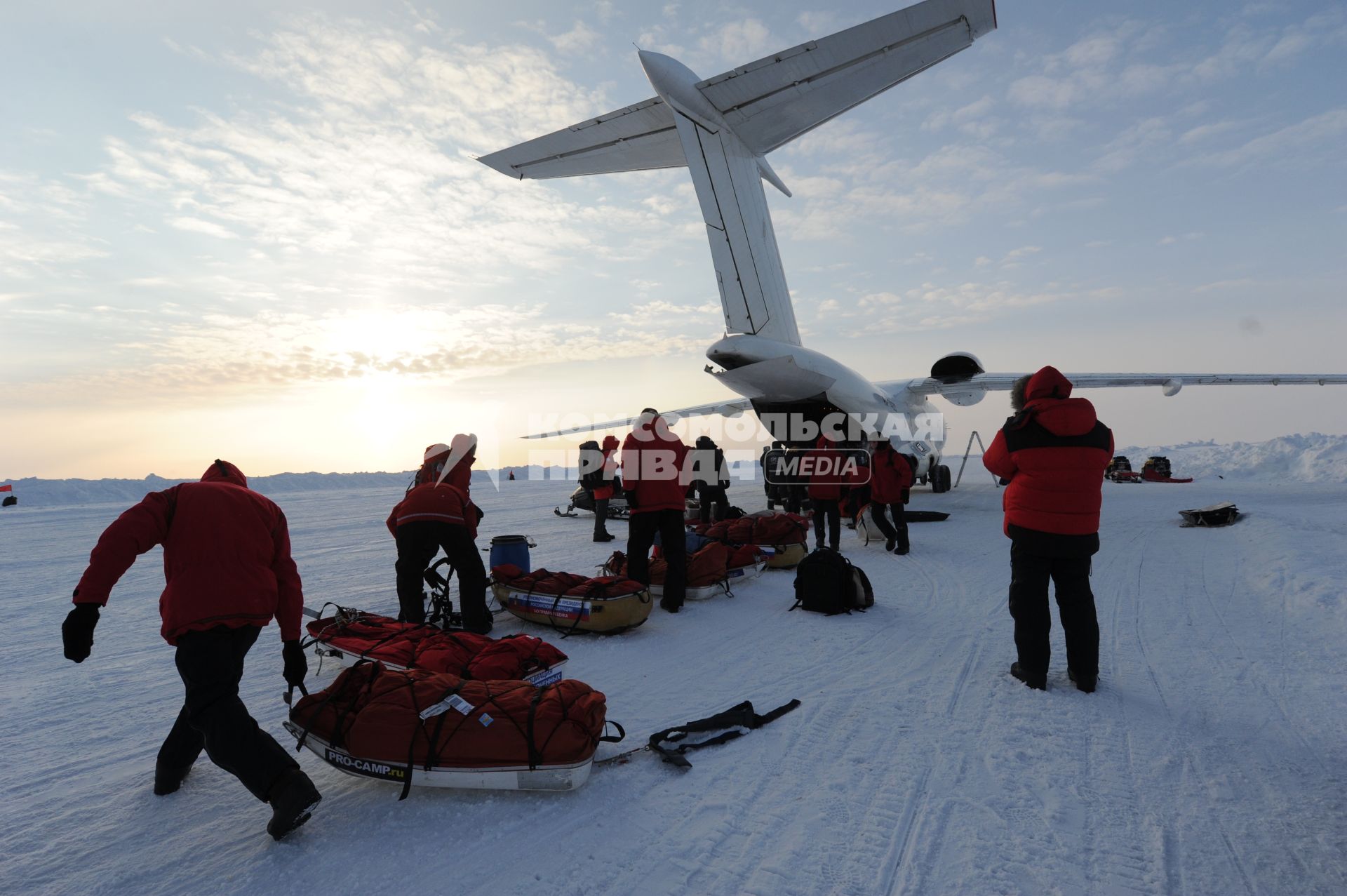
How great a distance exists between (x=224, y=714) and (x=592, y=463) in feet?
30.5

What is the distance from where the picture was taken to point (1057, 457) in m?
3.87

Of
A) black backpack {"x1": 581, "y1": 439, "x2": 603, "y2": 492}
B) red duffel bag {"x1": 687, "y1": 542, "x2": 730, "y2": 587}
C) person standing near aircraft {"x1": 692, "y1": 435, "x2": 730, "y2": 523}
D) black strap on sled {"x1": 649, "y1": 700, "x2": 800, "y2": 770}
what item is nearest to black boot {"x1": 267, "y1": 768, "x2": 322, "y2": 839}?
black strap on sled {"x1": 649, "y1": 700, "x2": 800, "y2": 770}

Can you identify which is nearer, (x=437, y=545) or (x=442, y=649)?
(x=442, y=649)

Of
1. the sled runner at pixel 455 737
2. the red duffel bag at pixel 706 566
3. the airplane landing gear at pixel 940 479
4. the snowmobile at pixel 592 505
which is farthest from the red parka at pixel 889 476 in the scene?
the airplane landing gear at pixel 940 479

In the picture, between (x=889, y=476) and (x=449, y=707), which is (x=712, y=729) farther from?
(x=889, y=476)

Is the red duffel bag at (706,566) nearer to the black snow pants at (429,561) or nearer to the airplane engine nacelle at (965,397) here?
the black snow pants at (429,561)

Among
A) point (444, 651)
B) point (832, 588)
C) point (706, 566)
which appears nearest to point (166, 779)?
point (444, 651)

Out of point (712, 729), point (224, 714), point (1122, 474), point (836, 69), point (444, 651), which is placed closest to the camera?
point (224, 714)

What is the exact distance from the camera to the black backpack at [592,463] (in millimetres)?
11594

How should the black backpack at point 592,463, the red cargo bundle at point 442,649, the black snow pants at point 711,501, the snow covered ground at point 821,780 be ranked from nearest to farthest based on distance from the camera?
the snow covered ground at point 821,780
the red cargo bundle at point 442,649
the black backpack at point 592,463
the black snow pants at point 711,501

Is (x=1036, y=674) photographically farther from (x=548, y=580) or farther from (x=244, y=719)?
(x=244, y=719)

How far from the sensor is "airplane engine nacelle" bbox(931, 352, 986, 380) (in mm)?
16048

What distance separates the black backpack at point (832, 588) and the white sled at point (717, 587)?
94 centimetres

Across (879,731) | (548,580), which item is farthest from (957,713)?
(548,580)
